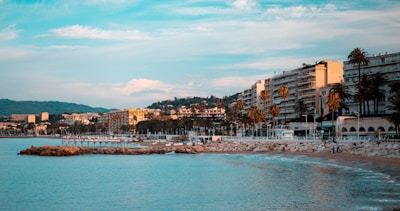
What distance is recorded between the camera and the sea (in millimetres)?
27328

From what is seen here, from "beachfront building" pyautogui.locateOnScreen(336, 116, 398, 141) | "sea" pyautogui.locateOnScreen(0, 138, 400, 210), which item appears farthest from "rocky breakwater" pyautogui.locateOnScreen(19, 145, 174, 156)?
"sea" pyautogui.locateOnScreen(0, 138, 400, 210)

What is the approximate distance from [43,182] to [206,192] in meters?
16.3

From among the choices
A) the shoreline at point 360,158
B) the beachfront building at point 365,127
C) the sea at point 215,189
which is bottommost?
the sea at point 215,189

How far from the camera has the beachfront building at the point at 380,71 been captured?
87.6 metres

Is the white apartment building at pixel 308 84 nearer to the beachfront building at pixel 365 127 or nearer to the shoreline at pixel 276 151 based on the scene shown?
the beachfront building at pixel 365 127

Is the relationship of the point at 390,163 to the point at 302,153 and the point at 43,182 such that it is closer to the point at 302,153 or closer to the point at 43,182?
the point at 302,153

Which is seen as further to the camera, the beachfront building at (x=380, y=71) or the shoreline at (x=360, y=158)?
the beachfront building at (x=380, y=71)

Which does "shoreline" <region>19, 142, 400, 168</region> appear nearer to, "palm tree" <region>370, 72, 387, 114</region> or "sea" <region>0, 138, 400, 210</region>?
"sea" <region>0, 138, 400, 210</region>

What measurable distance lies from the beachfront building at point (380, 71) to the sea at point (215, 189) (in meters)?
41.4

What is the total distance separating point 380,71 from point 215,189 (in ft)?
216

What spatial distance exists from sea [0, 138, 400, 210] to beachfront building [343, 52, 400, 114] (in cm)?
4138

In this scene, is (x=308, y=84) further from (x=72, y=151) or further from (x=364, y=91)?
(x=72, y=151)

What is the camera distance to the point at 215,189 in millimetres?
34844

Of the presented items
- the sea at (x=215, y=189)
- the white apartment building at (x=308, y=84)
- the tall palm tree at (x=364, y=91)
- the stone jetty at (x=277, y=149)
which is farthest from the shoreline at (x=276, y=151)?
the white apartment building at (x=308, y=84)
